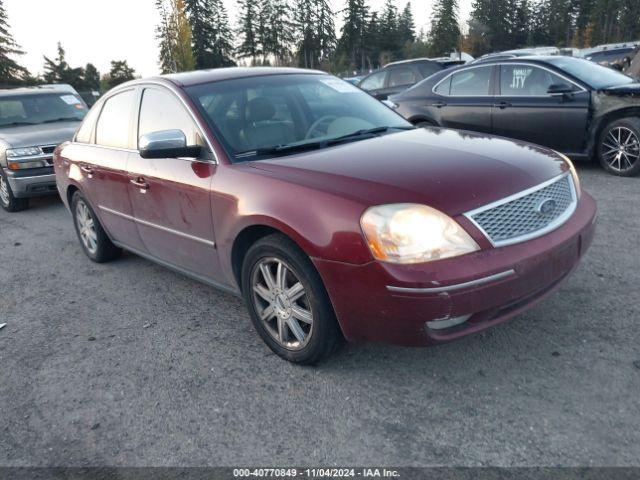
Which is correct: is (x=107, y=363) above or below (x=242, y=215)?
below

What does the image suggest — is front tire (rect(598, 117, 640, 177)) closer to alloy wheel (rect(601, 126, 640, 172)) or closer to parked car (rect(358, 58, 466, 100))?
alloy wheel (rect(601, 126, 640, 172))

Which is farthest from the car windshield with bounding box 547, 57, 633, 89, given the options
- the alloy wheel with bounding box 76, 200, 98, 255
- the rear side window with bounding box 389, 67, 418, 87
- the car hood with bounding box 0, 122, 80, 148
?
the car hood with bounding box 0, 122, 80, 148

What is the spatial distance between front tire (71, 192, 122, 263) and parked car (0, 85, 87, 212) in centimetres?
273

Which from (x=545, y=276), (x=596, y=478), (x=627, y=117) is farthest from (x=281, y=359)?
(x=627, y=117)

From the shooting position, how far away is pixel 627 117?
677cm

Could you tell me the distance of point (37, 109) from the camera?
9180mm

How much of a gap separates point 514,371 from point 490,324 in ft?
1.40

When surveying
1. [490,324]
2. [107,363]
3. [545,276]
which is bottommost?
[107,363]

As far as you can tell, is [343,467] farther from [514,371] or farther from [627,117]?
[627,117]

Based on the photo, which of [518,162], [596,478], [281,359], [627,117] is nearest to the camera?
[596,478]

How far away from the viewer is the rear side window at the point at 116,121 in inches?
175

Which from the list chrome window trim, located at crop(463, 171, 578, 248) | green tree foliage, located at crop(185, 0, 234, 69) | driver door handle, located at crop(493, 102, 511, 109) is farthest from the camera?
green tree foliage, located at crop(185, 0, 234, 69)

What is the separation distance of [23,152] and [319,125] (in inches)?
225

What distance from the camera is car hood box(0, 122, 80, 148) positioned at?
7910 mm
